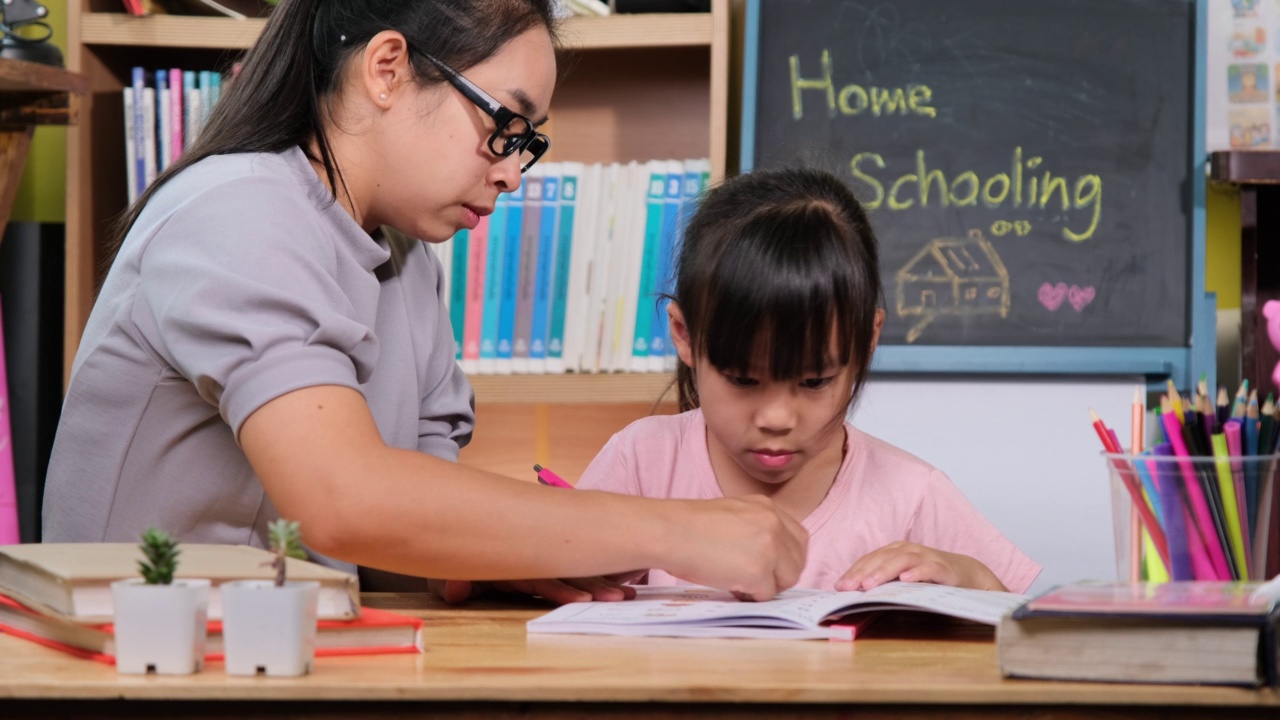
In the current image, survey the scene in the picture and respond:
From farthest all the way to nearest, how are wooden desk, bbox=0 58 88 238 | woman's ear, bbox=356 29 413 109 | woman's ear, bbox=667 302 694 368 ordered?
wooden desk, bbox=0 58 88 238, woman's ear, bbox=667 302 694 368, woman's ear, bbox=356 29 413 109

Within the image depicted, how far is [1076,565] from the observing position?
6.24ft

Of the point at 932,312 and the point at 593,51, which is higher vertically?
the point at 593,51

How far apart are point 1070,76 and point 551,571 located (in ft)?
4.66

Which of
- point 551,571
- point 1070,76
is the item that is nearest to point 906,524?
point 551,571

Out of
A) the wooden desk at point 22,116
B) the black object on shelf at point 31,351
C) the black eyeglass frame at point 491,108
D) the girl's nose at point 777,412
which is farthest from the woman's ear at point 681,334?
the black object on shelf at point 31,351

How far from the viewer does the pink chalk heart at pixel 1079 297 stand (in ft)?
6.37

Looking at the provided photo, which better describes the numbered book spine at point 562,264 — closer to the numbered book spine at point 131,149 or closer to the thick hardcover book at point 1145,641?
the numbered book spine at point 131,149

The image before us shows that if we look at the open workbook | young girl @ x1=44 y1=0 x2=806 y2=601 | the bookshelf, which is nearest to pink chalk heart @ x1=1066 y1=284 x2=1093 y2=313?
the bookshelf

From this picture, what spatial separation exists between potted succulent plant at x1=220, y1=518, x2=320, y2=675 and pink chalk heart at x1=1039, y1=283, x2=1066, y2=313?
1523 millimetres

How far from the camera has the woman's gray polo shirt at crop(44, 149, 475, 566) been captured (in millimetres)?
927

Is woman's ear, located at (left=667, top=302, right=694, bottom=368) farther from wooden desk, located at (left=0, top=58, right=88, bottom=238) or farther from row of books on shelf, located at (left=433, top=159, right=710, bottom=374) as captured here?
wooden desk, located at (left=0, top=58, right=88, bottom=238)

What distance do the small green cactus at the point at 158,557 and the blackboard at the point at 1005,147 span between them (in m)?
1.41

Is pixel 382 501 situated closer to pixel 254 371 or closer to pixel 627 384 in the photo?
pixel 254 371

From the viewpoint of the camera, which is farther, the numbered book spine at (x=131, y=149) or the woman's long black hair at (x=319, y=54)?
the numbered book spine at (x=131, y=149)
